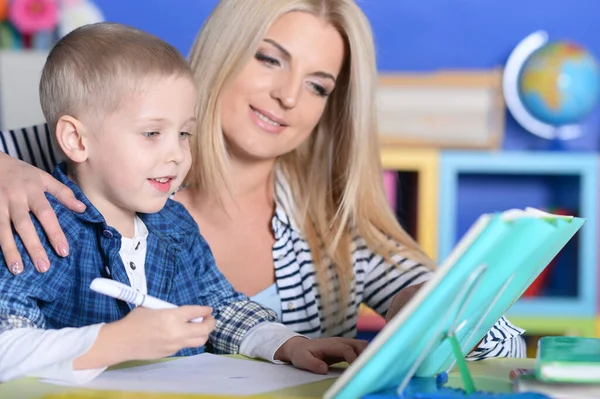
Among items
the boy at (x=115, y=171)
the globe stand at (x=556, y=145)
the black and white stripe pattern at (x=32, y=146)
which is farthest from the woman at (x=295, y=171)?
the globe stand at (x=556, y=145)

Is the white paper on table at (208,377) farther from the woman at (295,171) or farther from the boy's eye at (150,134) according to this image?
the woman at (295,171)

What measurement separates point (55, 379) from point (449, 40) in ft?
9.11

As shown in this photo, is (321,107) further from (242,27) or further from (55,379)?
(55,379)

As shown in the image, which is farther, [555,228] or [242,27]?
[242,27]

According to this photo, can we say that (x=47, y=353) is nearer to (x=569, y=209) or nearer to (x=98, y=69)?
(x=98, y=69)

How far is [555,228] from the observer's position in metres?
0.85

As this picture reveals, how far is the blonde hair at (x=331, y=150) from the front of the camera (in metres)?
1.73

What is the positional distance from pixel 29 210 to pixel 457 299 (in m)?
0.63

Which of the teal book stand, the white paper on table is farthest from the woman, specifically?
the teal book stand

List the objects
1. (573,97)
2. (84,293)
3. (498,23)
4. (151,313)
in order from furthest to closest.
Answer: (498,23)
(573,97)
(84,293)
(151,313)

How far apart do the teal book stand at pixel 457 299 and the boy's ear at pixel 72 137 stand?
22.3 inches

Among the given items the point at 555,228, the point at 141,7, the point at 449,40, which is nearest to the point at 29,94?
the point at 141,7

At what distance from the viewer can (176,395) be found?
34.9 inches

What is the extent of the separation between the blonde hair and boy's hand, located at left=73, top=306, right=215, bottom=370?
0.83 meters
